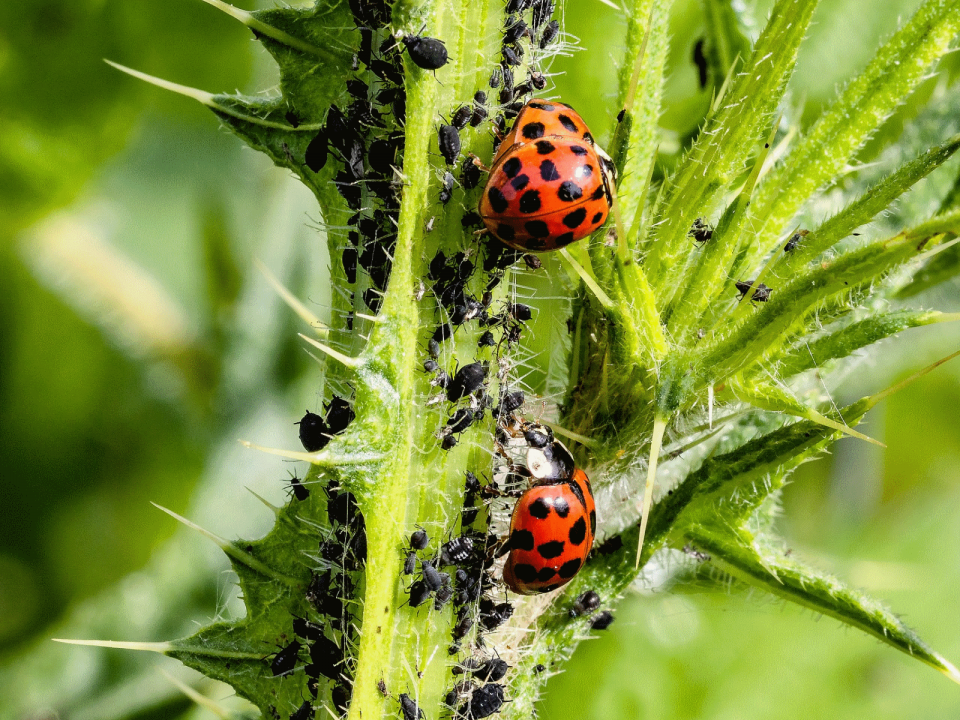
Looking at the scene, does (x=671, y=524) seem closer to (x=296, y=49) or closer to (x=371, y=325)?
(x=371, y=325)

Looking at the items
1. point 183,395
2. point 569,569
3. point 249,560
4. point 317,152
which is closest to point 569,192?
point 317,152

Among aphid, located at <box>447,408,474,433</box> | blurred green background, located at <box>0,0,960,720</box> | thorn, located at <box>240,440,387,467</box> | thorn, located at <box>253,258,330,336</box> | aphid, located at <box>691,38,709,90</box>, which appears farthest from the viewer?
blurred green background, located at <box>0,0,960,720</box>

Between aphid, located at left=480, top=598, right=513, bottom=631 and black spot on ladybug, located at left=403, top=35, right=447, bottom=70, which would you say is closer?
black spot on ladybug, located at left=403, top=35, right=447, bottom=70

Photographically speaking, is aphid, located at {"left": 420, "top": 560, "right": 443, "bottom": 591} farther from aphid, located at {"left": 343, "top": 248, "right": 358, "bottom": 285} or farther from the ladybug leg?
the ladybug leg

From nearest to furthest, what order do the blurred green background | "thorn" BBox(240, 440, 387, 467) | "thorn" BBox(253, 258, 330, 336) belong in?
1. "thorn" BBox(240, 440, 387, 467)
2. "thorn" BBox(253, 258, 330, 336)
3. the blurred green background

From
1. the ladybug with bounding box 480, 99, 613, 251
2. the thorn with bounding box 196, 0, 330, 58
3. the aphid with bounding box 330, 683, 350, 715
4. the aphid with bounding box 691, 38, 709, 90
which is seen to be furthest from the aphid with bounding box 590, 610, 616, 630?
the aphid with bounding box 691, 38, 709, 90

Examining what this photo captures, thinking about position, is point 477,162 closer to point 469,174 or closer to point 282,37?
point 469,174

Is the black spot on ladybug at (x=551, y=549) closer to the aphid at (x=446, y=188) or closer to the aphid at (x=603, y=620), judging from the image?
the aphid at (x=603, y=620)
